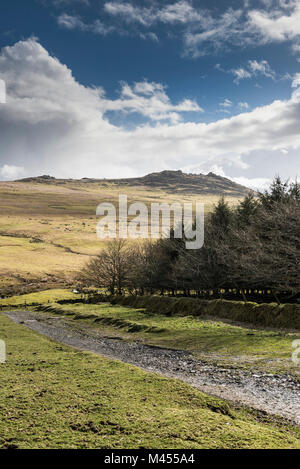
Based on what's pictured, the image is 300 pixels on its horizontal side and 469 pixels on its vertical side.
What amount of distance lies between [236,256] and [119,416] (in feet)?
98.2

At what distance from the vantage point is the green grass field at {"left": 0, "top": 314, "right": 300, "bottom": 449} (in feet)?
25.4

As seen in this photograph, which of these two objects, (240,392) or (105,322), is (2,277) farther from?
(240,392)

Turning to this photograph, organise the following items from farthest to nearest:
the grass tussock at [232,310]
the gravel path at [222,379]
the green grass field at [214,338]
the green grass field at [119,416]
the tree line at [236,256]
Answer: the tree line at [236,256]
the grass tussock at [232,310]
the green grass field at [214,338]
the gravel path at [222,379]
the green grass field at [119,416]

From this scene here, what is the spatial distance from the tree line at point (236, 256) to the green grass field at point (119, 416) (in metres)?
19.6

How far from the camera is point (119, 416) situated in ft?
30.5

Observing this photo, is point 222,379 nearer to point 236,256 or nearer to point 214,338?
point 214,338

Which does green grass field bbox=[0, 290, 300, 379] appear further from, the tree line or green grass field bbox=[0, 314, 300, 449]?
the tree line

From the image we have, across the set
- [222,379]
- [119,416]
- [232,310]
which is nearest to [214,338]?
[232,310]


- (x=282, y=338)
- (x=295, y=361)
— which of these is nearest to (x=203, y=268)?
(x=282, y=338)

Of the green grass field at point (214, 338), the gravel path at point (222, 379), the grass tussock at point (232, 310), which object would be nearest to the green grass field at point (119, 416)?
the gravel path at point (222, 379)

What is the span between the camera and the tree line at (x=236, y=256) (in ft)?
100

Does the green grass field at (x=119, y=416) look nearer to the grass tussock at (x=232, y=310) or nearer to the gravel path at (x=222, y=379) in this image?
the gravel path at (x=222, y=379)

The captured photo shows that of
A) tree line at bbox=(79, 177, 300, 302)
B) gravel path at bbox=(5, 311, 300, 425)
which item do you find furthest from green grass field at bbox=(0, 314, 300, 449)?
tree line at bbox=(79, 177, 300, 302)

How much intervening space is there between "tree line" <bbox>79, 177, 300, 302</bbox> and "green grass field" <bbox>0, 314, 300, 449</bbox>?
19634 millimetres
